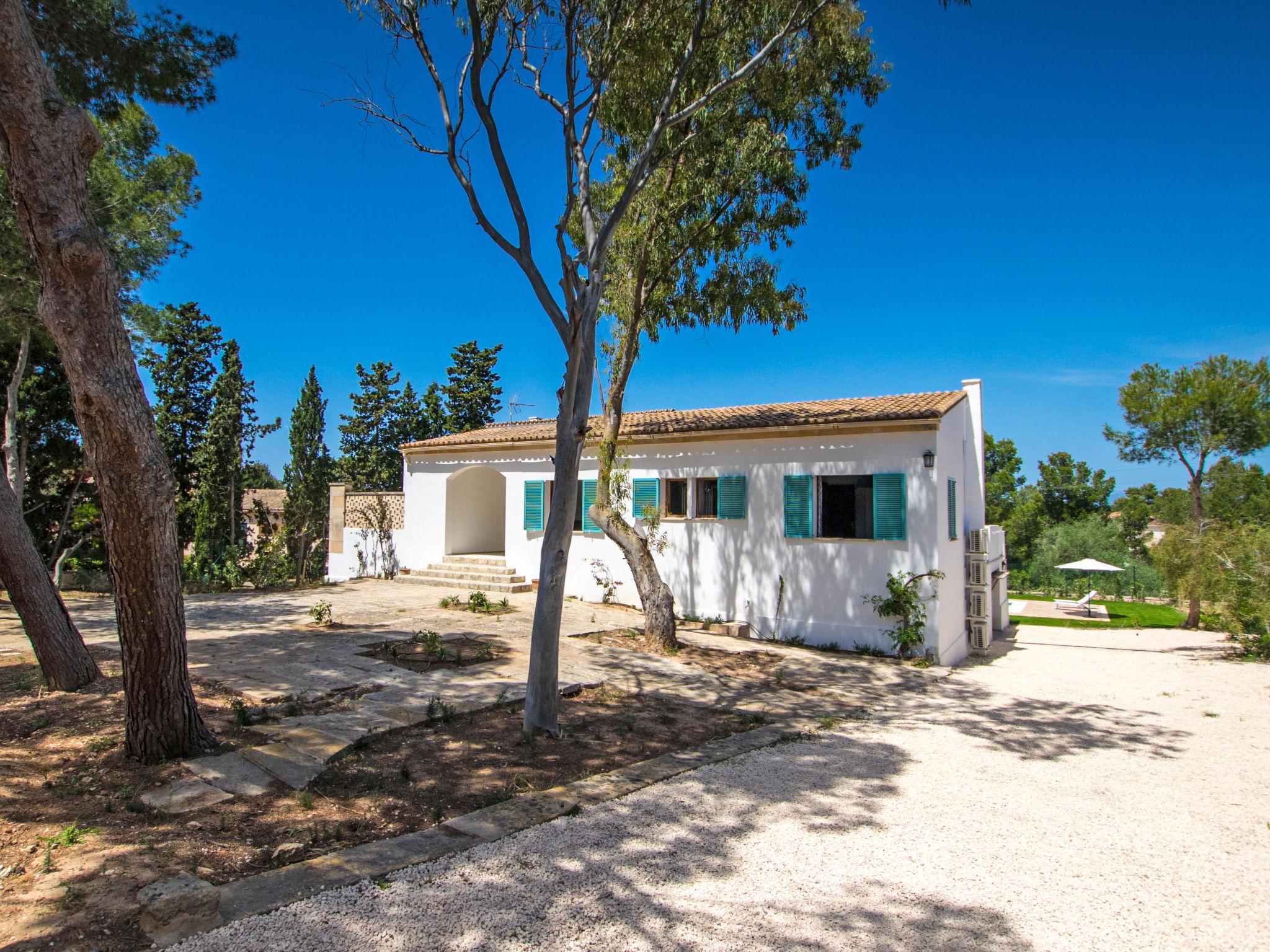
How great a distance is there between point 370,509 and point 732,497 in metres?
9.90

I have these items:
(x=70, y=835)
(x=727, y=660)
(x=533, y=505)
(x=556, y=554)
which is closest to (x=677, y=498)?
(x=533, y=505)

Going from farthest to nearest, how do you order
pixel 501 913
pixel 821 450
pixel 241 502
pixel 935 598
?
pixel 241 502
pixel 821 450
pixel 935 598
pixel 501 913

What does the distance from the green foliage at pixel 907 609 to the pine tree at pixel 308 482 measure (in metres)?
13.6

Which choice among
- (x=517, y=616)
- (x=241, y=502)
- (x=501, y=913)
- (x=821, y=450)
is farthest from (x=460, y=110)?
(x=241, y=502)

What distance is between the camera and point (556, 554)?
584 cm

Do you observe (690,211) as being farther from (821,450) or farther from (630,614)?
(630,614)

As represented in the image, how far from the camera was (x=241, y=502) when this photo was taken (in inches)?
747

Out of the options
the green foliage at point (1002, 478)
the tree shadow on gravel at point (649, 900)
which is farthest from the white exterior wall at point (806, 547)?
the green foliage at point (1002, 478)

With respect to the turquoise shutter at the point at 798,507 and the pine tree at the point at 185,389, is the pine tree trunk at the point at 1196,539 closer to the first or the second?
the turquoise shutter at the point at 798,507

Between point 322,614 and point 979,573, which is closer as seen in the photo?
point 322,614

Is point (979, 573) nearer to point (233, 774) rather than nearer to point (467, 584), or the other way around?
point (467, 584)

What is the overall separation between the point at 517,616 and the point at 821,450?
5.64 meters

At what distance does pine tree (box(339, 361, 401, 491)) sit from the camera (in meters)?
29.0

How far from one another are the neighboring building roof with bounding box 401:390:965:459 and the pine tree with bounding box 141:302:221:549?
7954mm
